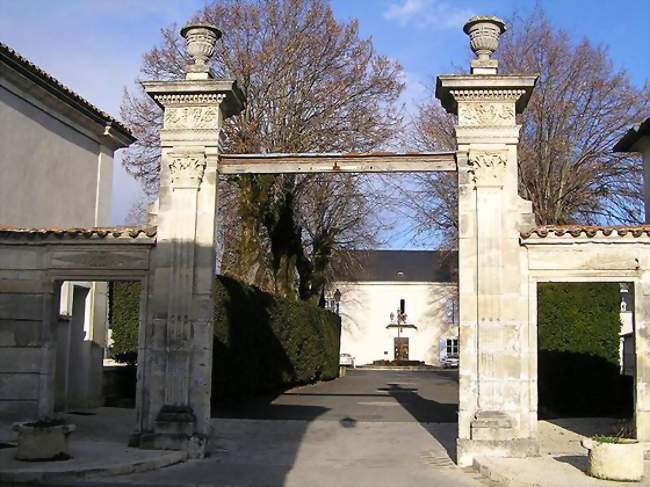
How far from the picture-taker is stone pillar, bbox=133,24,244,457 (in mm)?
11188

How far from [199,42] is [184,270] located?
11.5ft

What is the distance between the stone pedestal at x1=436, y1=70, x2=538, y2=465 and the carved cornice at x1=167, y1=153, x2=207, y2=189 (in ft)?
12.2

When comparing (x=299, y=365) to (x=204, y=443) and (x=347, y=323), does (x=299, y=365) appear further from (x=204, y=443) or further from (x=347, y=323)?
(x=347, y=323)

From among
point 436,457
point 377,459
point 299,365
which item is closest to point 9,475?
point 377,459

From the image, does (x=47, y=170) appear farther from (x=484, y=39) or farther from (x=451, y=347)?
(x=451, y=347)

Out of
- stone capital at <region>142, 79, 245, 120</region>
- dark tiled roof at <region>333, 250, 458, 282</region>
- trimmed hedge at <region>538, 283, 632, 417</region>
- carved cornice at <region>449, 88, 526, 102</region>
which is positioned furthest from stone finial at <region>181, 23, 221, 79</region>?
dark tiled roof at <region>333, 250, 458, 282</region>

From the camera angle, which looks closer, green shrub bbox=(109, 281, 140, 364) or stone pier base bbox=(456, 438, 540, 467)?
stone pier base bbox=(456, 438, 540, 467)

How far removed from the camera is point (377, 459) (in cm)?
1127

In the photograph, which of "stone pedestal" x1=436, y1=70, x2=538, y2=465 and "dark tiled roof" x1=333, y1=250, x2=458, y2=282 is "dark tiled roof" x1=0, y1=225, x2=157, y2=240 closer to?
"stone pedestal" x1=436, y1=70, x2=538, y2=465

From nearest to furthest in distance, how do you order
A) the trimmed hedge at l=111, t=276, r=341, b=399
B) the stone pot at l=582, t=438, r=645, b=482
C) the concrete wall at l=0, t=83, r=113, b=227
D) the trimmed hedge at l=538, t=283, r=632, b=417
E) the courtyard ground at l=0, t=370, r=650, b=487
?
the stone pot at l=582, t=438, r=645, b=482
the courtyard ground at l=0, t=370, r=650, b=487
the concrete wall at l=0, t=83, r=113, b=227
the trimmed hedge at l=538, t=283, r=632, b=417
the trimmed hedge at l=111, t=276, r=341, b=399

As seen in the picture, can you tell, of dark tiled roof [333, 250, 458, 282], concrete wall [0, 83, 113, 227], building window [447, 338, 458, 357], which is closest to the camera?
concrete wall [0, 83, 113, 227]

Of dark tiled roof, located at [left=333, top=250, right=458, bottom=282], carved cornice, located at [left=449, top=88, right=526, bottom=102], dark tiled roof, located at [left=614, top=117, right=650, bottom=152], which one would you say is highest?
dark tiled roof, located at [left=333, top=250, right=458, bottom=282]

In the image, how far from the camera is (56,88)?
1581 centimetres

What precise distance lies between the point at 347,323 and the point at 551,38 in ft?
128
